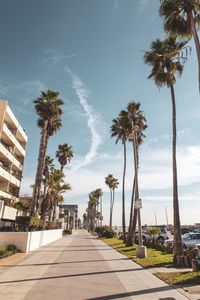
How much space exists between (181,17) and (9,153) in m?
22.5

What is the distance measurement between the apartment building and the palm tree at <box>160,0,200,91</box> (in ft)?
60.7

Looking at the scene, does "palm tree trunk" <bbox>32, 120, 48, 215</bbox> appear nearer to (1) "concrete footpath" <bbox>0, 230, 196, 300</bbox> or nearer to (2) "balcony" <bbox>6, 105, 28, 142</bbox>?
(2) "balcony" <bbox>6, 105, 28, 142</bbox>

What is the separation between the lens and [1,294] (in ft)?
19.8

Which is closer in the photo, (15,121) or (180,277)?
(180,277)

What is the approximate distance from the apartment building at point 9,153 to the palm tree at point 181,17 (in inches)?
728

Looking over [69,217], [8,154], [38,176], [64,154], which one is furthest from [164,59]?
[69,217]

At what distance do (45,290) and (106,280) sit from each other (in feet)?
7.51

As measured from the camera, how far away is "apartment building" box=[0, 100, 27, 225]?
24188 millimetres

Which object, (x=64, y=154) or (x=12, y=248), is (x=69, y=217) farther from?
(x=12, y=248)

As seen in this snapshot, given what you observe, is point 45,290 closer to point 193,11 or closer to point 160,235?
point 193,11

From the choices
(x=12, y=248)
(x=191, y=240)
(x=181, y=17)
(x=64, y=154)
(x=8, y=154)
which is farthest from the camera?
(x=64, y=154)

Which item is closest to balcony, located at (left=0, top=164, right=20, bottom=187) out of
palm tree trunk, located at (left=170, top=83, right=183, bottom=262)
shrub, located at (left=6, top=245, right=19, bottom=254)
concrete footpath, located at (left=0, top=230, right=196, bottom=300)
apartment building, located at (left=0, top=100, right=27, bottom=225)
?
apartment building, located at (left=0, top=100, right=27, bottom=225)

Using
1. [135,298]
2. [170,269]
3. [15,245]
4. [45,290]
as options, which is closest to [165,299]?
[135,298]

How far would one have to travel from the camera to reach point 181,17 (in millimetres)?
12414
